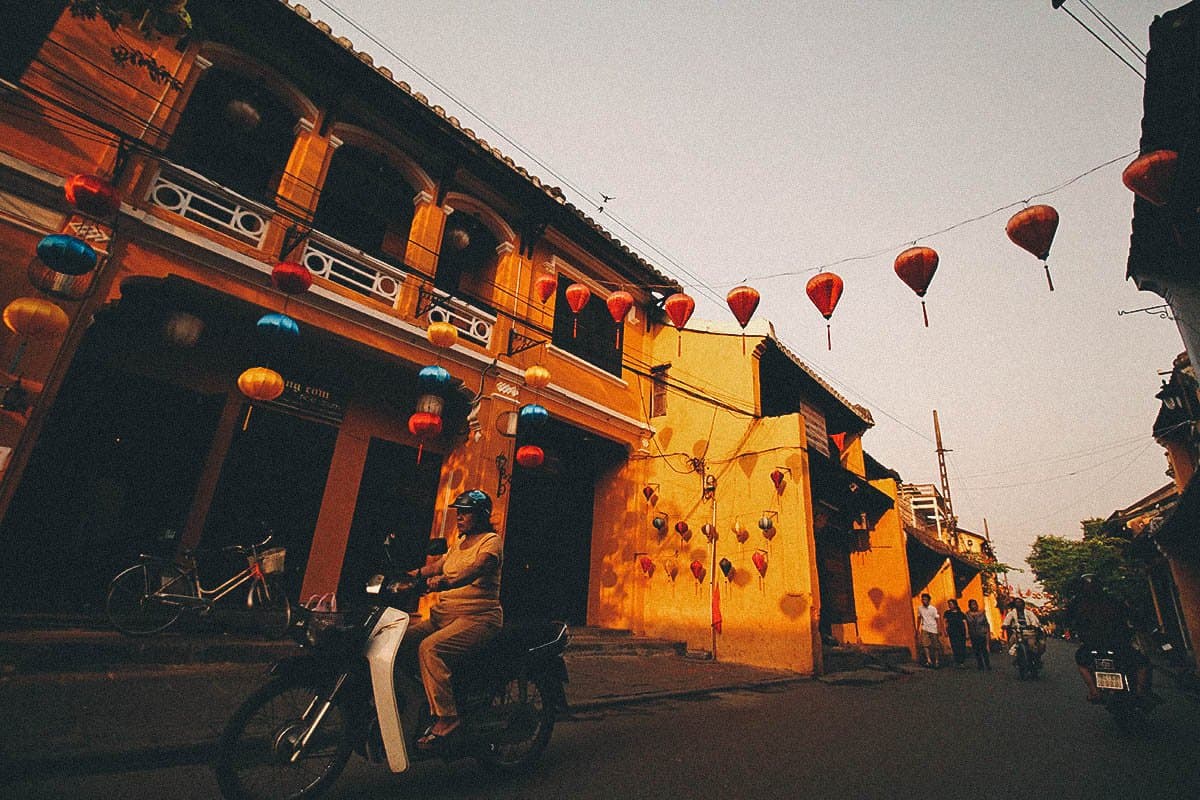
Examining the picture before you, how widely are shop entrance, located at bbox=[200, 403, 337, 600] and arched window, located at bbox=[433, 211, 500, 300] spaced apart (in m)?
3.30

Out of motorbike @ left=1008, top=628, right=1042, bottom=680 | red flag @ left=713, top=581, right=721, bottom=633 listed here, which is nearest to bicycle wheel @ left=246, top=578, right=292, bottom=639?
red flag @ left=713, top=581, right=721, bottom=633

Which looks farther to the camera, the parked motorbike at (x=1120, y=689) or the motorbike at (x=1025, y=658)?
the motorbike at (x=1025, y=658)

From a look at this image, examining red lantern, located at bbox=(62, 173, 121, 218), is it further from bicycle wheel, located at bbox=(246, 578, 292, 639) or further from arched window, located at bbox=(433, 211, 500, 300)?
bicycle wheel, located at bbox=(246, 578, 292, 639)

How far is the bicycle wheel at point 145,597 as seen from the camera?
5344mm

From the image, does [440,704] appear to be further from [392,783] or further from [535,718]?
[535,718]

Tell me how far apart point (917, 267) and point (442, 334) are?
20.4ft

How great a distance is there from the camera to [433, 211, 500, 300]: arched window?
9.22 m

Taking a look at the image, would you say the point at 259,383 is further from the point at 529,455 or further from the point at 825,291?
the point at 825,291

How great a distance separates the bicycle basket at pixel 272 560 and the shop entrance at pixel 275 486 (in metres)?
0.83

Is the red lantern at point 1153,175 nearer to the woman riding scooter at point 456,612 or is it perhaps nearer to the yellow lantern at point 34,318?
the woman riding scooter at point 456,612

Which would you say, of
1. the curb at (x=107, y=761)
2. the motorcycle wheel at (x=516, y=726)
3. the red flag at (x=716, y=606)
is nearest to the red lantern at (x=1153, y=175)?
the motorcycle wheel at (x=516, y=726)

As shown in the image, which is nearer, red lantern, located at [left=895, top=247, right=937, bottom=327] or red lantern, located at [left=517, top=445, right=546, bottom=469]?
red lantern, located at [left=895, top=247, right=937, bottom=327]

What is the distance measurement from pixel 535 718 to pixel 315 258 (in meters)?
6.56

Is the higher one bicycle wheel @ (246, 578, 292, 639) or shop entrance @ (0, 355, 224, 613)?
shop entrance @ (0, 355, 224, 613)
